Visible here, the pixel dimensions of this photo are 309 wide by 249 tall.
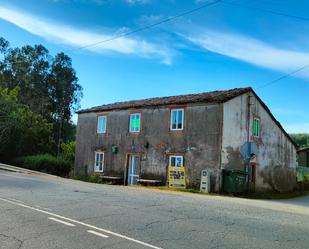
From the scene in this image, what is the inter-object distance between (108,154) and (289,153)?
47.2ft

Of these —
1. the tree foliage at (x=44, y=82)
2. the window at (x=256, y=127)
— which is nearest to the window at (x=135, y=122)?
the window at (x=256, y=127)

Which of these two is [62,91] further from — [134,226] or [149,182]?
[134,226]

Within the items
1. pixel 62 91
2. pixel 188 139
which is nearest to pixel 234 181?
pixel 188 139

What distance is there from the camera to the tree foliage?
54000 millimetres

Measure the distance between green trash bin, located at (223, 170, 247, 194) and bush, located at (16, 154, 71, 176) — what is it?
16.3 m

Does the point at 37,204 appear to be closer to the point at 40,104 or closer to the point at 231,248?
the point at 231,248

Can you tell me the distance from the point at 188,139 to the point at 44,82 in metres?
39.1

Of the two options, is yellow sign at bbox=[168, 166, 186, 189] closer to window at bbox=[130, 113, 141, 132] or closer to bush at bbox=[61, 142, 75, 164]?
window at bbox=[130, 113, 141, 132]

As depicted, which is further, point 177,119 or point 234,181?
point 177,119

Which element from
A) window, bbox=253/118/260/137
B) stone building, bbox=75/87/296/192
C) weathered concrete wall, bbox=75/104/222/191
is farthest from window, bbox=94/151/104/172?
window, bbox=253/118/260/137

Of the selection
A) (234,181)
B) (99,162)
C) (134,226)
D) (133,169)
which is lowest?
(134,226)

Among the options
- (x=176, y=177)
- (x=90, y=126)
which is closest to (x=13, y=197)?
(x=176, y=177)

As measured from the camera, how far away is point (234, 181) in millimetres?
19844

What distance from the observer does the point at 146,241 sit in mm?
6648
